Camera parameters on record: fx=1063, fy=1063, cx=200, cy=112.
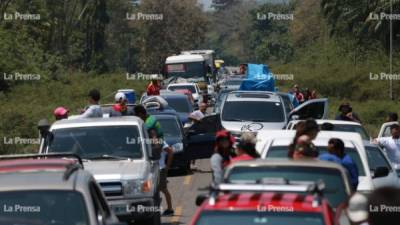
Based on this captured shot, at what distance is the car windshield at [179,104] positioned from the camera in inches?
1300

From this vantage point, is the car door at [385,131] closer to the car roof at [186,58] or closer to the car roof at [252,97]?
the car roof at [252,97]

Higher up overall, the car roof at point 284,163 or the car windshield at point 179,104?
the car roof at point 284,163

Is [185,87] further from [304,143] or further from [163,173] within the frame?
[304,143]

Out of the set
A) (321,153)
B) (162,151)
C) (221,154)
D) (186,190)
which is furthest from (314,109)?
(221,154)

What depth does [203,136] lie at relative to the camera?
24156 millimetres

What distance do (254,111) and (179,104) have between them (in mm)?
7327

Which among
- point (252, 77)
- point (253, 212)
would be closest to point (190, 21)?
point (252, 77)

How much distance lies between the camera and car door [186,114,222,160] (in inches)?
945

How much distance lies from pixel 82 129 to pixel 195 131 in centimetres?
869

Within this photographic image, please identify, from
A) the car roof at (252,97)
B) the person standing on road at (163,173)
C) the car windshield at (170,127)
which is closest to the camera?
the person standing on road at (163,173)

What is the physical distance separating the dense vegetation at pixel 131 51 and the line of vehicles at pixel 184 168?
6.53 m

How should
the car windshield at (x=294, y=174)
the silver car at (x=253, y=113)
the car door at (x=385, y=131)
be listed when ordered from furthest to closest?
the silver car at (x=253, y=113), the car door at (x=385, y=131), the car windshield at (x=294, y=174)

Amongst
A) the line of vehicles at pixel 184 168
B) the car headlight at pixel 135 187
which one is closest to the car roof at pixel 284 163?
the line of vehicles at pixel 184 168

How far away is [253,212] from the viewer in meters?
8.07
